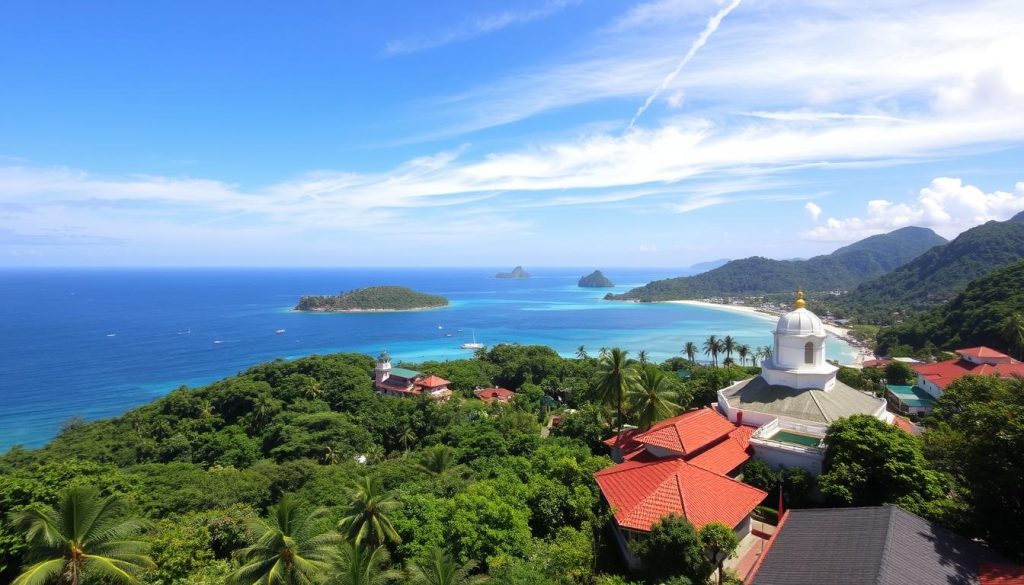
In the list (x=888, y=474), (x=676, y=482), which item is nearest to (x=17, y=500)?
(x=676, y=482)

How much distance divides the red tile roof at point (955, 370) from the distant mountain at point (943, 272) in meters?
82.2

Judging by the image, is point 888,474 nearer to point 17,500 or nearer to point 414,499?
point 414,499

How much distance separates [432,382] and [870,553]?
152 feet

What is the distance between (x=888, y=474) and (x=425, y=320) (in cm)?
13312

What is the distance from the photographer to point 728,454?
2061 cm

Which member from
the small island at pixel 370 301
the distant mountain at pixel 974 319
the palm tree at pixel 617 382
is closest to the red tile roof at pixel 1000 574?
the palm tree at pixel 617 382

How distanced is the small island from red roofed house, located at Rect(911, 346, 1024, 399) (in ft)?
464

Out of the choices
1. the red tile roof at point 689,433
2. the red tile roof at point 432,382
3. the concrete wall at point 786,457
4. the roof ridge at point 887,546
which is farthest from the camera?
the red tile roof at point 432,382

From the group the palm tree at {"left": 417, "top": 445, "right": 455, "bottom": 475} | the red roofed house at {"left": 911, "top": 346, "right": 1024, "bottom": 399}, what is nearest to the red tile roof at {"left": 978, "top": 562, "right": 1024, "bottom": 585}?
the palm tree at {"left": 417, "top": 445, "right": 455, "bottom": 475}

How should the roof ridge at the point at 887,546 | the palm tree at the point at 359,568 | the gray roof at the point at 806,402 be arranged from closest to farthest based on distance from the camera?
the palm tree at the point at 359,568, the roof ridge at the point at 887,546, the gray roof at the point at 806,402

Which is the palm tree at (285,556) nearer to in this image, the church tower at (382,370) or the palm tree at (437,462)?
the palm tree at (437,462)

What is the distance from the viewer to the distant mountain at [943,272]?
12709 centimetres

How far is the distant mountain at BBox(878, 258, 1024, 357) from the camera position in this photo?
60.3 m

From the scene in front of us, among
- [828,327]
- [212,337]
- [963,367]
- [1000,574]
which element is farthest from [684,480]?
[212,337]
